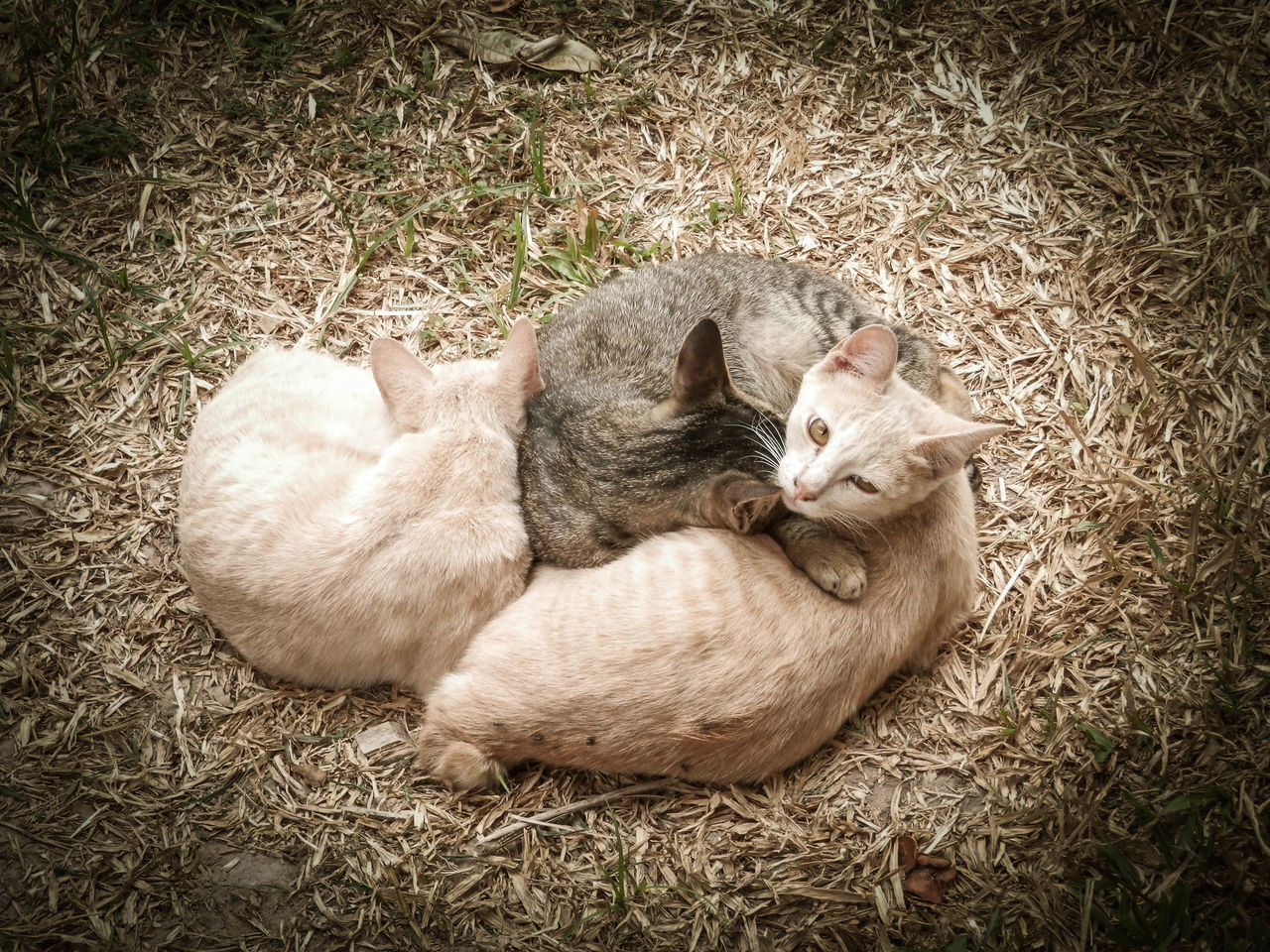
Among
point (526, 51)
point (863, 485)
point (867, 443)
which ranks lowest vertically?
point (863, 485)

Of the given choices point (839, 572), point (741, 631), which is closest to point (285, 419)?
point (741, 631)

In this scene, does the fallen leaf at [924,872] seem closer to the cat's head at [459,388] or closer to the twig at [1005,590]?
the twig at [1005,590]

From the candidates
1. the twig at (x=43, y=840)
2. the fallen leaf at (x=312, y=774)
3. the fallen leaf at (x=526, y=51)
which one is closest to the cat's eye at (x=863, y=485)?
the fallen leaf at (x=312, y=774)

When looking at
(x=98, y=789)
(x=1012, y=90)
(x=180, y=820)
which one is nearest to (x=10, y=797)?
(x=98, y=789)

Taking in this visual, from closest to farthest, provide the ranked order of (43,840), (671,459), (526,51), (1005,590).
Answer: (43,840) < (671,459) < (1005,590) < (526,51)

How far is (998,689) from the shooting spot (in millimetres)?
3236

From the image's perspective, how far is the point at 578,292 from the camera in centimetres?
407

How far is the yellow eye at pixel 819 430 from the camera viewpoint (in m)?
3.02

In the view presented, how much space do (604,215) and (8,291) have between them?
2548mm

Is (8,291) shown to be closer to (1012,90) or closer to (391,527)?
(391,527)

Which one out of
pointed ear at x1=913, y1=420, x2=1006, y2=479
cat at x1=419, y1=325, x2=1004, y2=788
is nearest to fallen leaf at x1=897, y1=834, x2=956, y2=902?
cat at x1=419, y1=325, x2=1004, y2=788

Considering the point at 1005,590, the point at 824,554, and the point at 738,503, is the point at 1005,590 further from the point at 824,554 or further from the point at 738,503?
the point at 738,503

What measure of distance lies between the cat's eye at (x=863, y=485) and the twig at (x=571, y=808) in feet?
3.78

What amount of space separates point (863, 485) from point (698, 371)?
2.18ft
